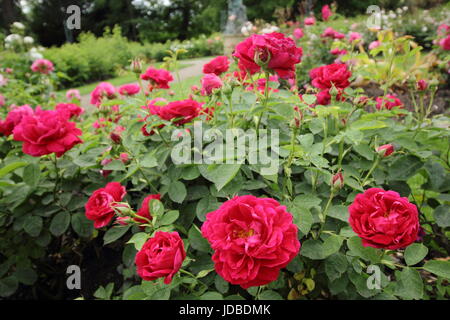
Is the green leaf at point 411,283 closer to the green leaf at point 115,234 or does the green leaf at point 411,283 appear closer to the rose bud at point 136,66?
the green leaf at point 115,234

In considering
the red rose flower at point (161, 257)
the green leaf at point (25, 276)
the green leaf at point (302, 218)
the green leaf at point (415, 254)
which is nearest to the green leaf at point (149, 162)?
the red rose flower at point (161, 257)

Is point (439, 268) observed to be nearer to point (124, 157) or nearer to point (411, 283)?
point (411, 283)

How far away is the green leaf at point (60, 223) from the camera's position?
43.3 inches

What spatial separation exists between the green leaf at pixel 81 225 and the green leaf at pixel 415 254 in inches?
37.1

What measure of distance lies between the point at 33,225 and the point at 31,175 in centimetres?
17

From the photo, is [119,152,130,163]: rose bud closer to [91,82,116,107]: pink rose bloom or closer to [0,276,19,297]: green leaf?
[91,82,116,107]: pink rose bloom

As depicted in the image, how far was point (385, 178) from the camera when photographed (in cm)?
97

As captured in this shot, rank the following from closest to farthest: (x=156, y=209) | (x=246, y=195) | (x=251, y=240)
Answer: (x=251, y=240)
(x=246, y=195)
(x=156, y=209)

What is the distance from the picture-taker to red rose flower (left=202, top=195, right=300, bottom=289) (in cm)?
56

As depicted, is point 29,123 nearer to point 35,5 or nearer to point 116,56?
point 116,56

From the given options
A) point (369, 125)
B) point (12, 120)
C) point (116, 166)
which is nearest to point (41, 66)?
point (12, 120)

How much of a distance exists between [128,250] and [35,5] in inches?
900

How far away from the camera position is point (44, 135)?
0.96m

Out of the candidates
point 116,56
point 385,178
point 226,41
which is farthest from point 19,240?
point 116,56
